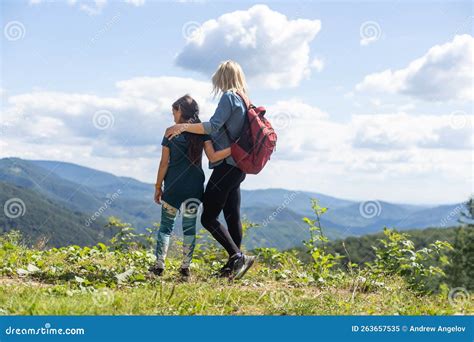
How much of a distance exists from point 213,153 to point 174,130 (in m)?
0.60

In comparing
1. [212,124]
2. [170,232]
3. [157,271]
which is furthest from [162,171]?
[157,271]

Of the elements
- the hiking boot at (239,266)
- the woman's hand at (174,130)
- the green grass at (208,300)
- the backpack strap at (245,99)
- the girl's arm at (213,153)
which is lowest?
the green grass at (208,300)

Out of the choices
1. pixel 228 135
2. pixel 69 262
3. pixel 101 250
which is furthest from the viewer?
pixel 101 250

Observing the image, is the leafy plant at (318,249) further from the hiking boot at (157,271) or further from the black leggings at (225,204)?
the hiking boot at (157,271)

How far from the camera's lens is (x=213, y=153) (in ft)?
21.7

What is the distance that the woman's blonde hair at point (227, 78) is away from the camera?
6719 millimetres

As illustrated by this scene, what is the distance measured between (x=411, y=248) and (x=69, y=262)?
5.41m

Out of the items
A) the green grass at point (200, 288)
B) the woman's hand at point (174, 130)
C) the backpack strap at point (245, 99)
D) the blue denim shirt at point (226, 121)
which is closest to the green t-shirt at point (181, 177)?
the woman's hand at point (174, 130)

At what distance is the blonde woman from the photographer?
6531 mm

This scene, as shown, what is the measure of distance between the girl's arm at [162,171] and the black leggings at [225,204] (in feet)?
2.07

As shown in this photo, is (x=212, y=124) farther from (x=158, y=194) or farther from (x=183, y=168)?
(x=158, y=194)

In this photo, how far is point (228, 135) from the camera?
262 inches
